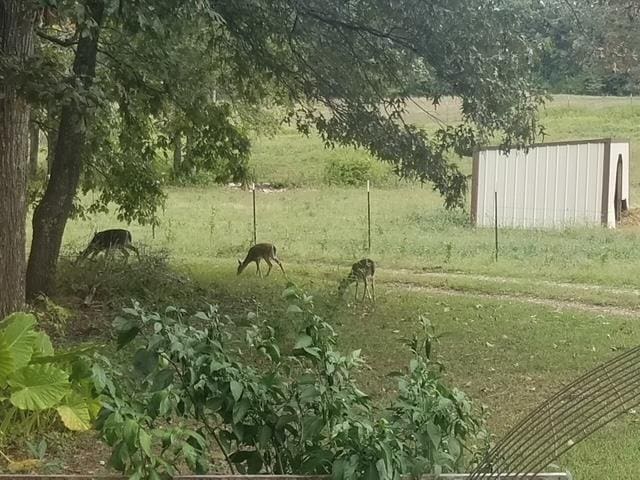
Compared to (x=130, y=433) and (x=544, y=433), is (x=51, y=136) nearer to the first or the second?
(x=130, y=433)

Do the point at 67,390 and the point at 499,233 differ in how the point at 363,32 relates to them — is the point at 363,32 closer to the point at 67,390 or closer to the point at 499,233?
the point at 67,390

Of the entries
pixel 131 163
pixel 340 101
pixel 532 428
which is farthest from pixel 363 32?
pixel 532 428

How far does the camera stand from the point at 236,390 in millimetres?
3160

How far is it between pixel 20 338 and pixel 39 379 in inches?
11.1

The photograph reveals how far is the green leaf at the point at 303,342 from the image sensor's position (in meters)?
3.19

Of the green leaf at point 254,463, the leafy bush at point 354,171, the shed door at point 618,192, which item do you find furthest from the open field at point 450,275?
the shed door at point 618,192

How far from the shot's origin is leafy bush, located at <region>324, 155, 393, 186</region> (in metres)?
21.1

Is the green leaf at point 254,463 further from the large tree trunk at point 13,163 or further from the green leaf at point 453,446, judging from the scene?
the large tree trunk at point 13,163

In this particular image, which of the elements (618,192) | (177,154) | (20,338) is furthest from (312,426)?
(618,192)

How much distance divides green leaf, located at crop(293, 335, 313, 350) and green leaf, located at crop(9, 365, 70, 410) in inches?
47.6

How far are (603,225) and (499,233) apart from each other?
1.76 m

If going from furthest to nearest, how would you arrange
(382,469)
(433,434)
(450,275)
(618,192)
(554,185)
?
(554,185) → (618,192) → (450,275) → (433,434) → (382,469)

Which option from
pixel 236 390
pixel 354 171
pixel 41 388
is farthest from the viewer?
pixel 354 171

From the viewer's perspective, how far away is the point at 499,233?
15531 mm
